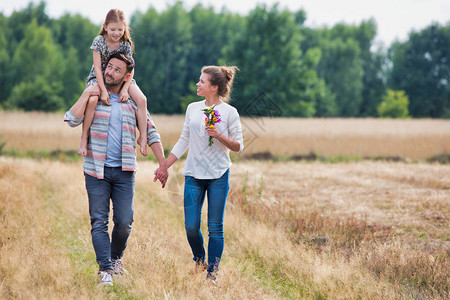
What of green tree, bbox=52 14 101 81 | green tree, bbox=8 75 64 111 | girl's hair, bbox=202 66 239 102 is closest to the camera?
girl's hair, bbox=202 66 239 102

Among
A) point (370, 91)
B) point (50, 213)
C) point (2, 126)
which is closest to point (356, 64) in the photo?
point (370, 91)

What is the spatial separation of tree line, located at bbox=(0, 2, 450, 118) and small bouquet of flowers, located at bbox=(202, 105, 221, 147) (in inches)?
527

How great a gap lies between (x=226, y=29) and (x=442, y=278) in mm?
61412

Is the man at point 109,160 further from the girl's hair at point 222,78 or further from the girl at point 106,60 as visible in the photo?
the girl's hair at point 222,78

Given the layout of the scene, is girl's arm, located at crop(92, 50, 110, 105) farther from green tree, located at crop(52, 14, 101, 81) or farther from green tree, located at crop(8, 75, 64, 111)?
green tree, located at crop(52, 14, 101, 81)

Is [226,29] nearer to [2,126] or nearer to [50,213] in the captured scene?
[2,126]

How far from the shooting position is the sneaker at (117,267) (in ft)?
14.4

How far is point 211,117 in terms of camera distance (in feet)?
14.3

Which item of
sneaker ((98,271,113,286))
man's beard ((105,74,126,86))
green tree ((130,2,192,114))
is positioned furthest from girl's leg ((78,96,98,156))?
green tree ((130,2,192,114))

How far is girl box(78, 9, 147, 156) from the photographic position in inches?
167

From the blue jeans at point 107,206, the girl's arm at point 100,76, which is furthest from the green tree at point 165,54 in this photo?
the blue jeans at point 107,206

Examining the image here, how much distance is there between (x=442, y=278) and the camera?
460 cm

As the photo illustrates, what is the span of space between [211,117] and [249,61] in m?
40.9

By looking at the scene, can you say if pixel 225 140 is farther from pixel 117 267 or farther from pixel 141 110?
pixel 117 267
